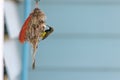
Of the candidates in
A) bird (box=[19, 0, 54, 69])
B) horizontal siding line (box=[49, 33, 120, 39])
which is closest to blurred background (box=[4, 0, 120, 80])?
horizontal siding line (box=[49, 33, 120, 39])

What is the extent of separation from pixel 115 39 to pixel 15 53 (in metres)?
0.41

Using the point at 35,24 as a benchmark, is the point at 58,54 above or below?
below

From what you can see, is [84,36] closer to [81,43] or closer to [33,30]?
[81,43]

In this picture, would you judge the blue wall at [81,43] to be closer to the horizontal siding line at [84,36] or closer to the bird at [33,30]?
the horizontal siding line at [84,36]

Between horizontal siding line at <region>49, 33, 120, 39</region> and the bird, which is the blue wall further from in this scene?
the bird

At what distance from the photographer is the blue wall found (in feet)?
4.04

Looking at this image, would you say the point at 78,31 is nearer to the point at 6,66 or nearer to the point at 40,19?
the point at 6,66

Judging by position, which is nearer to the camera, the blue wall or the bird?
the bird

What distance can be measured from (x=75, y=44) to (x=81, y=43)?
2 centimetres

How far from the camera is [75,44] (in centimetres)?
125

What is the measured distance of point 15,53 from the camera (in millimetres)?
1235

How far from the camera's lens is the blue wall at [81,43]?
123 centimetres

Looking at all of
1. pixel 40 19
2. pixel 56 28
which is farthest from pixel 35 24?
pixel 56 28

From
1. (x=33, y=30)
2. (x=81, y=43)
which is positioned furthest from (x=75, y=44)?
(x=33, y=30)
